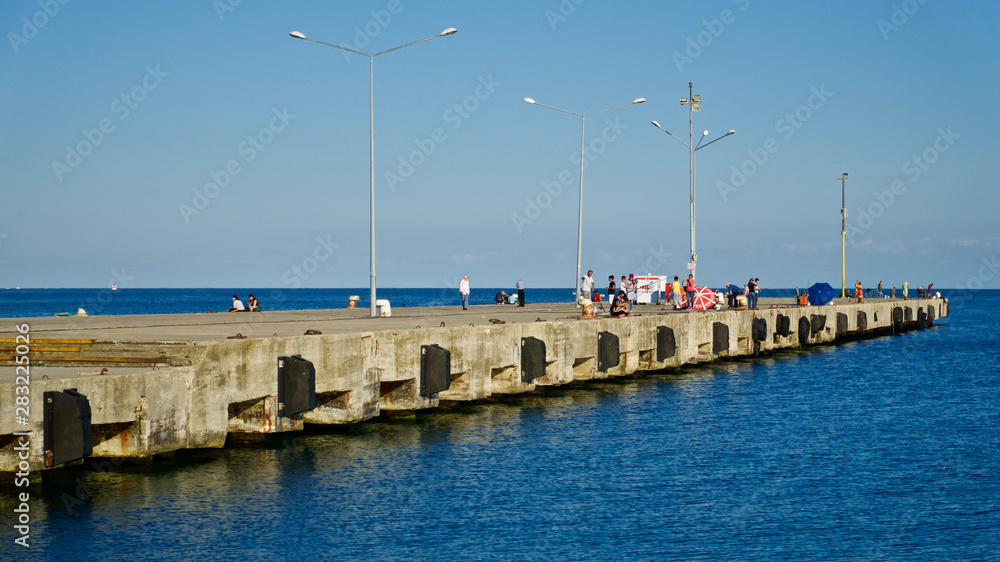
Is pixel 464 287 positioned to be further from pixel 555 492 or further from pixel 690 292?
pixel 555 492

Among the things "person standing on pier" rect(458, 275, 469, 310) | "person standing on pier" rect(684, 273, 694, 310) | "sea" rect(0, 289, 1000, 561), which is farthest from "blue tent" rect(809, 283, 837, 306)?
"sea" rect(0, 289, 1000, 561)

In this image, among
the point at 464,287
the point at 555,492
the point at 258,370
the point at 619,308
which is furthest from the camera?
the point at 464,287

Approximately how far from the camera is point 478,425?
76.9 feet

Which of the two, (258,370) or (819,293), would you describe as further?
(819,293)

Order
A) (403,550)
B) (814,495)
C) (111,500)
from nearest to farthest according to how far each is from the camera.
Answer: (403,550)
(111,500)
(814,495)

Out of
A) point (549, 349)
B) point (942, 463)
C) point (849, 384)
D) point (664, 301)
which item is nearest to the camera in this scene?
point (942, 463)

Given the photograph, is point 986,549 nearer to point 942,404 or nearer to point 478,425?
point 478,425

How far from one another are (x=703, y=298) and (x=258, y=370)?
101ft

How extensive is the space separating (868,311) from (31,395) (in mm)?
59455

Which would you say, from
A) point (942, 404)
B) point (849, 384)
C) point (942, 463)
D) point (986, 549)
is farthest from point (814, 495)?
point (849, 384)

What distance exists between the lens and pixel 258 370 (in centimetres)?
1884

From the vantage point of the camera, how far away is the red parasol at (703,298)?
1810 inches

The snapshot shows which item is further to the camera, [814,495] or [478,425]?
[478,425]

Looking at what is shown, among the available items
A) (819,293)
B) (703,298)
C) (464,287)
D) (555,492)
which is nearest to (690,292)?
(703,298)
